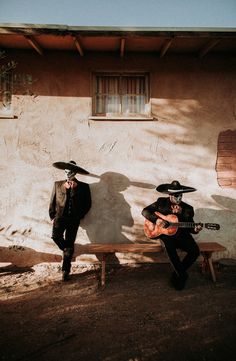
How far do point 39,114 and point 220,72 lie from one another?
4.10 m

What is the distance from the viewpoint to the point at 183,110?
6.05 m

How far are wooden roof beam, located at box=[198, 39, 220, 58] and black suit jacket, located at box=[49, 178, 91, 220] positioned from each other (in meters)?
3.76

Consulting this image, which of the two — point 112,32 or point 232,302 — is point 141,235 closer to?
point 232,302

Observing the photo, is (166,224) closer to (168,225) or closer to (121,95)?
(168,225)

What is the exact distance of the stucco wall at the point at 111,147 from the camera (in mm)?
5945

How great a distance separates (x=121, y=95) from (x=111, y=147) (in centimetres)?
126

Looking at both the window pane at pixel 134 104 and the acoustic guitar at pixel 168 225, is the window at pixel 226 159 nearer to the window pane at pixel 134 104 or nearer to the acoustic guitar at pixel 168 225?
the acoustic guitar at pixel 168 225

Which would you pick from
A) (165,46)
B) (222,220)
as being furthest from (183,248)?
(165,46)

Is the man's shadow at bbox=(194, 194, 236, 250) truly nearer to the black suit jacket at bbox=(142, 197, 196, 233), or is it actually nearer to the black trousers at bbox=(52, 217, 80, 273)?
the black suit jacket at bbox=(142, 197, 196, 233)

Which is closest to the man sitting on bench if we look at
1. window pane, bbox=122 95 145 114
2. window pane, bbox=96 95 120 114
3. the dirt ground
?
the dirt ground

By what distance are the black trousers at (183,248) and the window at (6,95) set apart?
14.1ft

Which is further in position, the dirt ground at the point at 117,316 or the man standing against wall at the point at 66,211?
the man standing against wall at the point at 66,211

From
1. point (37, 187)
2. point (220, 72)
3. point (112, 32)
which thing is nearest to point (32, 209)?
point (37, 187)

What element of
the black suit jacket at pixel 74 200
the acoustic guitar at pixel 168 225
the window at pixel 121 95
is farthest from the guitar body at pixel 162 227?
the window at pixel 121 95
